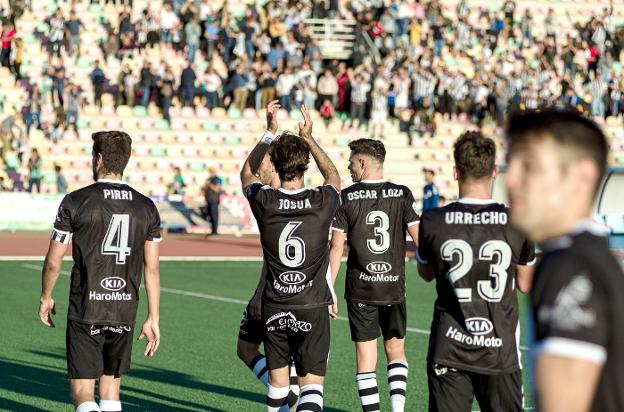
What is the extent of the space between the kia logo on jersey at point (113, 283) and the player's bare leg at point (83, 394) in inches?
22.6

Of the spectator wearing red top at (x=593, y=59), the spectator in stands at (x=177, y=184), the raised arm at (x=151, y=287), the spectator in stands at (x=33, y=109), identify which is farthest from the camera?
the spectator wearing red top at (x=593, y=59)

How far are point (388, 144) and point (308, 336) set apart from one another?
101 feet

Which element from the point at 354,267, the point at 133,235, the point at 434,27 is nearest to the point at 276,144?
the point at 133,235

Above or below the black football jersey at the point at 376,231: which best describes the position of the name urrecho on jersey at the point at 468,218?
above

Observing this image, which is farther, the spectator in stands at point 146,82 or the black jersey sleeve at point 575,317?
the spectator in stands at point 146,82

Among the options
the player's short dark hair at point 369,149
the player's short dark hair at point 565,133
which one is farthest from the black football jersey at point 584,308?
the player's short dark hair at point 369,149

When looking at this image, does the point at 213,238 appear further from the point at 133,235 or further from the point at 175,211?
the point at 133,235

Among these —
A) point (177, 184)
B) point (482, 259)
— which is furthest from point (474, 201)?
point (177, 184)

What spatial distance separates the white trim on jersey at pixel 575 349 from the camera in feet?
9.50

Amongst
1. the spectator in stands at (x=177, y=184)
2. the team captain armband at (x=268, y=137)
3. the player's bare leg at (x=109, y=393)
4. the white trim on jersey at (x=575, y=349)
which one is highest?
the team captain armband at (x=268, y=137)

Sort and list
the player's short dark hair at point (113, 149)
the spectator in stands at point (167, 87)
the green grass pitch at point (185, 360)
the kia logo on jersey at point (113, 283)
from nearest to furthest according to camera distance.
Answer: the player's short dark hair at point (113, 149)
the kia logo on jersey at point (113, 283)
the green grass pitch at point (185, 360)
the spectator in stands at point (167, 87)

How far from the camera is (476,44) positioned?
4334 cm

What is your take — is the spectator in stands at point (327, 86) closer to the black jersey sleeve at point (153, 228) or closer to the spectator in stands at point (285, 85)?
the spectator in stands at point (285, 85)

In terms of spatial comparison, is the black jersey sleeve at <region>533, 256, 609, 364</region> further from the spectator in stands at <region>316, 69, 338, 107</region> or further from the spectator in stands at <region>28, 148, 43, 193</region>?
the spectator in stands at <region>316, 69, 338, 107</region>
